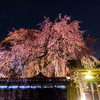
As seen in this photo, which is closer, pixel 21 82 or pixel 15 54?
pixel 21 82

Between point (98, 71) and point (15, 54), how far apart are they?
7712 millimetres

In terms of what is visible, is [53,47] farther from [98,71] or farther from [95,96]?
[95,96]

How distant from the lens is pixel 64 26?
1109 cm

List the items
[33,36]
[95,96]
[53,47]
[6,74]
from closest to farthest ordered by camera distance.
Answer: [95,96] < [6,74] < [53,47] < [33,36]

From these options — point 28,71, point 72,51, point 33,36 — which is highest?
point 33,36

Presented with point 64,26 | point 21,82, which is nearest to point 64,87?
point 21,82

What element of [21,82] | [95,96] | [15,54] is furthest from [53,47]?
[95,96]

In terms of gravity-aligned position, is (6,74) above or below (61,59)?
below

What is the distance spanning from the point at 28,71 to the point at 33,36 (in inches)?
159

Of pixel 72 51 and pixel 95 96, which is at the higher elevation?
pixel 72 51

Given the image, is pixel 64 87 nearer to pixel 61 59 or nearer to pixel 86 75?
pixel 86 75

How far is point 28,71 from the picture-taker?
11.7 m

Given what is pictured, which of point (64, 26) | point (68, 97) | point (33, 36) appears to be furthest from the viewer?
point (33, 36)

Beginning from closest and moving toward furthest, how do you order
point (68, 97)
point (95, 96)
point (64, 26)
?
point (68, 97)
point (95, 96)
point (64, 26)
